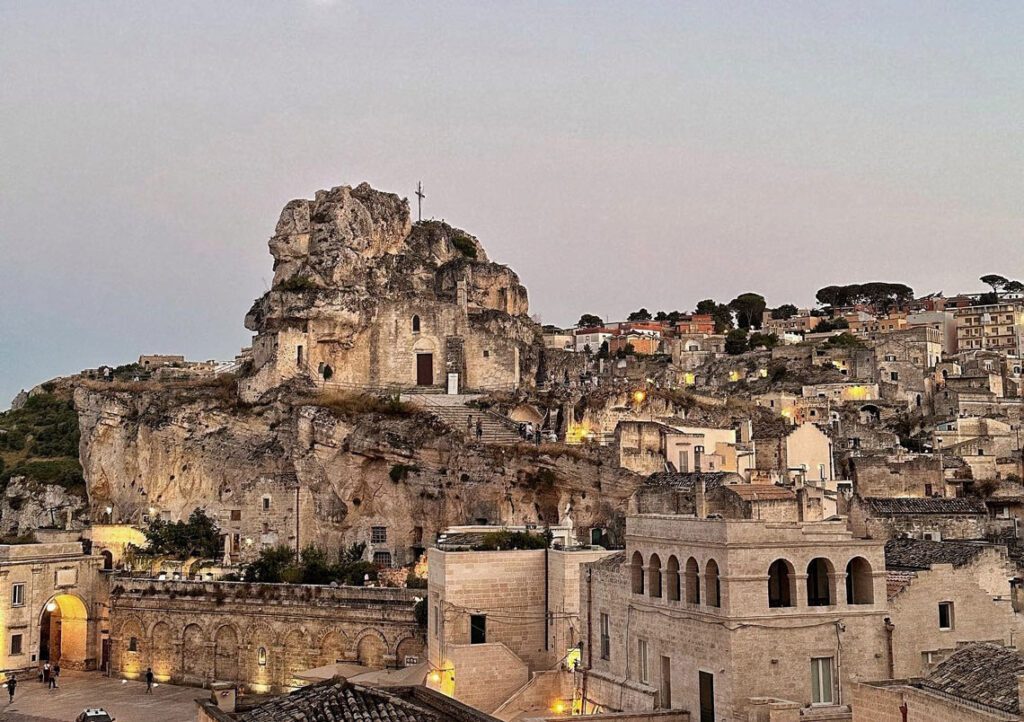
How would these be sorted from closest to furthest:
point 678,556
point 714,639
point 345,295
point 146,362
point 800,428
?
point 714,639, point 678,556, point 800,428, point 345,295, point 146,362

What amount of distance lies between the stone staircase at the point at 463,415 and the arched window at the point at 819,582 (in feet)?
94.1

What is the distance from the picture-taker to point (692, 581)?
23.2m

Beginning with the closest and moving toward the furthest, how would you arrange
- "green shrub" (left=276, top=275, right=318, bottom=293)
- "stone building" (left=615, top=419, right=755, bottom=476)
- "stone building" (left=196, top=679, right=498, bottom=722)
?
"stone building" (left=196, top=679, right=498, bottom=722)
"stone building" (left=615, top=419, right=755, bottom=476)
"green shrub" (left=276, top=275, right=318, bottom=293)

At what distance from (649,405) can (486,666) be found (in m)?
27.2

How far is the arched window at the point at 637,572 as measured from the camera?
83.6 feet

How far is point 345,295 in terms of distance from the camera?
59062 mm

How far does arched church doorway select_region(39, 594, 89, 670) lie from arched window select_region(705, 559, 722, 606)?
34606mm

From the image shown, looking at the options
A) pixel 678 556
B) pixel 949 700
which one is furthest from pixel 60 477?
pixel 949 700

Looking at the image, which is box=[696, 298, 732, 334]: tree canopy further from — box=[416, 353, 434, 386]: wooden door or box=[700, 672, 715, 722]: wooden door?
box=[700, 672, 715, 722]: wooden door

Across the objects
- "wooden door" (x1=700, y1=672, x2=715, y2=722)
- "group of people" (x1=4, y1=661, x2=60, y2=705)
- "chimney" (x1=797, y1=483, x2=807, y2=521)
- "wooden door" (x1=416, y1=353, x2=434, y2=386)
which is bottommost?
"group of people" (x1=4, y1=661, x2=60, y2=705)

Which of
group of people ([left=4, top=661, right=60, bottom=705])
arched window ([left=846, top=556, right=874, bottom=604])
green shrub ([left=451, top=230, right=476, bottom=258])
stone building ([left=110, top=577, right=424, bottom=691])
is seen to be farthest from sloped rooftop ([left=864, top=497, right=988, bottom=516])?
green shrub ([left=451, top=230, right=476, bottom=258])

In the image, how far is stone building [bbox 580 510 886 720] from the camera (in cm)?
2177

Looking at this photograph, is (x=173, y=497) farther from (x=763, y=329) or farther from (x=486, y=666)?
(x=763, y=329)

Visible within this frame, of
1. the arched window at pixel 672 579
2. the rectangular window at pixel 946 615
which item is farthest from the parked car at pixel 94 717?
the rectangular window at pixel 946 615
